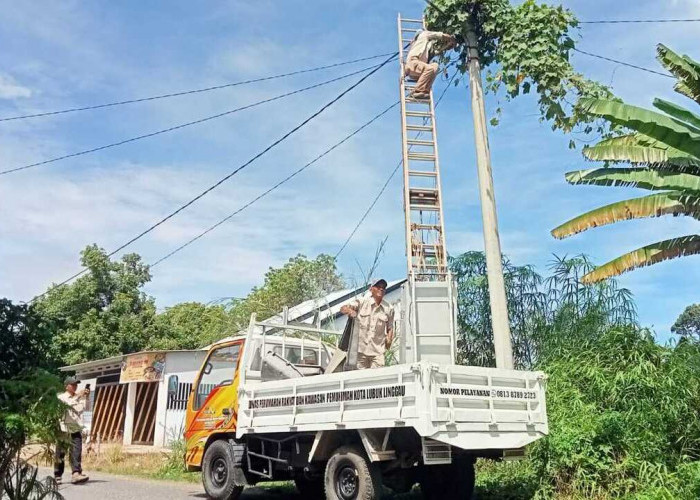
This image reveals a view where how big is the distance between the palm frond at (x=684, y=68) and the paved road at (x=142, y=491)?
26.0ft

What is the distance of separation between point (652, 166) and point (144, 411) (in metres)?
17.9

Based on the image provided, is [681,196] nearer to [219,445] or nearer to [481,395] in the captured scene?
[481,395]

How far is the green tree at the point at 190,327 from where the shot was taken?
1016 inches

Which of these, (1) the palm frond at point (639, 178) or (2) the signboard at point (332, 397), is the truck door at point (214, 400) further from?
(1) the palm frond at point (639, 178)

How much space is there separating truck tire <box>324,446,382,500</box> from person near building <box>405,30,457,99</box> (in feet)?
17.9

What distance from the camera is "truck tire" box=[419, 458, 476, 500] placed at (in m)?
7.86

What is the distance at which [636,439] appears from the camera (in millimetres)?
7641

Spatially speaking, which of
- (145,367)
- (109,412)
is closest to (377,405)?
(145,367)

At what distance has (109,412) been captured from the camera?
23156 millimetres

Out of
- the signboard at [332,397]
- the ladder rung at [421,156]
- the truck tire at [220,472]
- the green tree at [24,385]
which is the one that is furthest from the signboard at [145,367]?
the green tree at [24,385]

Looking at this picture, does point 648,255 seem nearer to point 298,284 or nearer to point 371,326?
point 371,326

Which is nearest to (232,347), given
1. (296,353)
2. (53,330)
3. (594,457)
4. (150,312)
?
(296,353)

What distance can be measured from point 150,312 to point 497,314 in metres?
23.3

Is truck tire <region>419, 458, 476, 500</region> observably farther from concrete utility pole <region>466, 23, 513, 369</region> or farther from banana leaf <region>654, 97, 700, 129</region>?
banana leaf <region>654, 97, 700, 129</region>
